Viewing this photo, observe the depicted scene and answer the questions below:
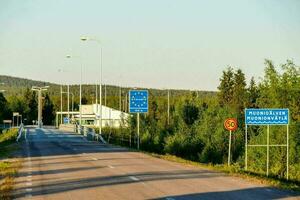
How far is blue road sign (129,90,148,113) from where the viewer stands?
5228 centimetres

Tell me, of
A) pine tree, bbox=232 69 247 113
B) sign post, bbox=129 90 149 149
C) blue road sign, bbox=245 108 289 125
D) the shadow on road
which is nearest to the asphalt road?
the shadow on road

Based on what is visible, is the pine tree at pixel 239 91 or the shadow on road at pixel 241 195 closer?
the shadow on road at pixel 241 195

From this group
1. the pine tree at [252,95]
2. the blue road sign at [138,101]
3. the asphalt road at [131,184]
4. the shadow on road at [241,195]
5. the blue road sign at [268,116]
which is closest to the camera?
the shadow on road at [241,195]

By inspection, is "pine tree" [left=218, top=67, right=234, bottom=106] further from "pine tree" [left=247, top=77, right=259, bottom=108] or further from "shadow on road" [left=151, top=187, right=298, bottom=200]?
"shadow on road" [left=151, top=187, right=298, bottom=200]

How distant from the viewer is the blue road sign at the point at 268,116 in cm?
3050

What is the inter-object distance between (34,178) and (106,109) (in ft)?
442

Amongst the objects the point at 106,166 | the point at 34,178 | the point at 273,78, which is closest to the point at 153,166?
the point at 106,166

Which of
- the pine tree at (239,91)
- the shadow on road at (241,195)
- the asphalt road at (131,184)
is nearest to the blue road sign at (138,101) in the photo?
the asphalt road at (131,184)

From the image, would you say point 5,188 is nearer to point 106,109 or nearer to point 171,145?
point 171,145

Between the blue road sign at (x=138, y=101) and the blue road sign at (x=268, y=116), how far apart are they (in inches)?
838

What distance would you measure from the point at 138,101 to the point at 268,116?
891 inches

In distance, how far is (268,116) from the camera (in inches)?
1216

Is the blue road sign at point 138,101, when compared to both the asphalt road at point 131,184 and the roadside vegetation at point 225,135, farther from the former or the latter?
the asphalt road at point 131,184

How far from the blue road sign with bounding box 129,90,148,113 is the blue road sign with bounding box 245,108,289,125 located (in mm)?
21282
